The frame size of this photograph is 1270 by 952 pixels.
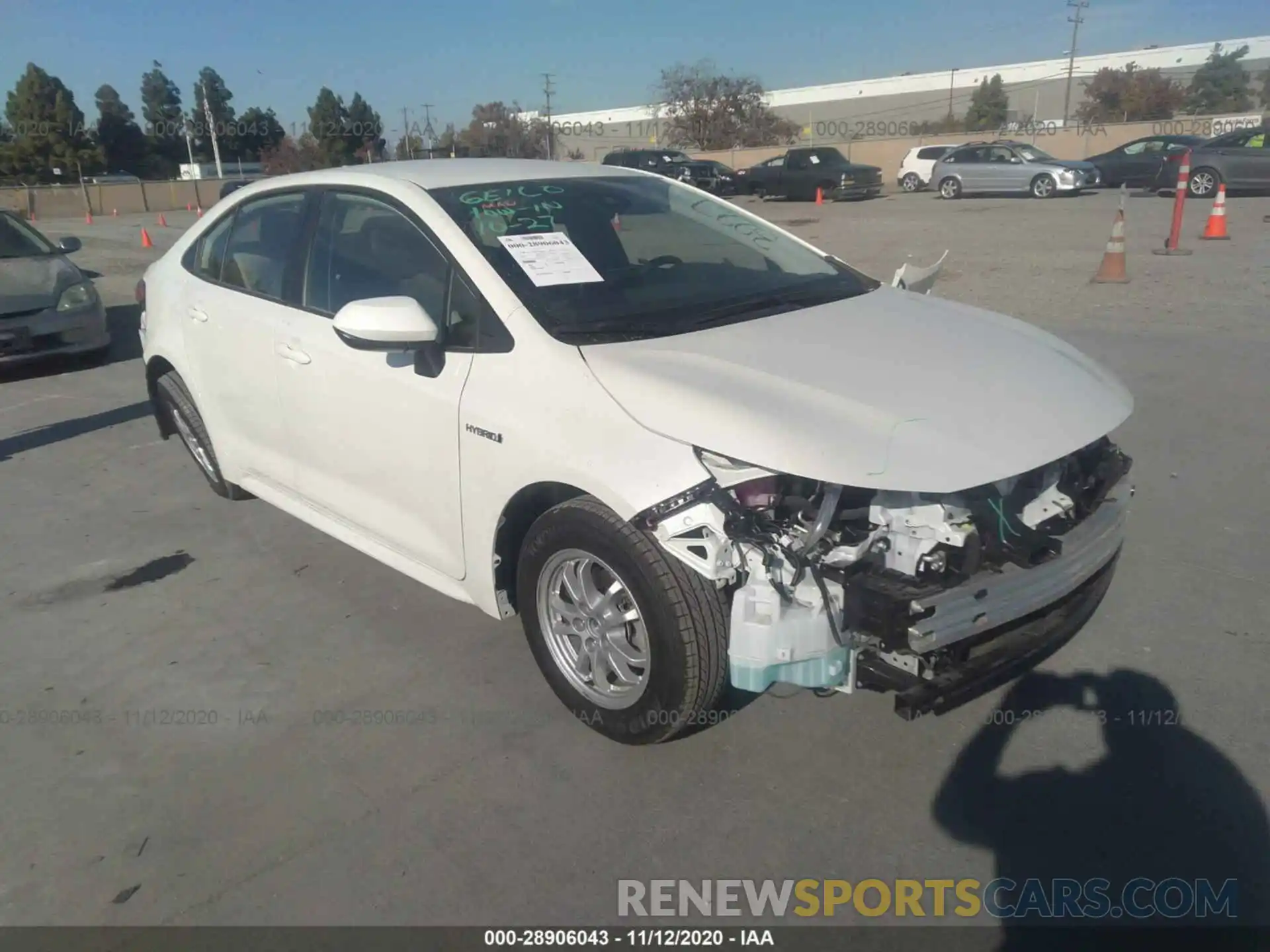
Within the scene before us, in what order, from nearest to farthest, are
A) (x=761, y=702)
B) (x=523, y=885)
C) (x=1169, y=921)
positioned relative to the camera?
1. (x=1169, y=921)
2. (x=523, y=885)
3. (x=761, y=702)

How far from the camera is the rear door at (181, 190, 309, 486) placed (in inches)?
161

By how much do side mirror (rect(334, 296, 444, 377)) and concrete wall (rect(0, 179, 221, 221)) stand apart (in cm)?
4084

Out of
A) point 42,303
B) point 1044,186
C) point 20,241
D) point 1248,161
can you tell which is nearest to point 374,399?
point 42,303

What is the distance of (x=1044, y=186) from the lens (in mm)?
24688

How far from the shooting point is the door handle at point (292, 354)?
379 centimetres

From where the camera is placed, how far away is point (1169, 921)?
7.75 ft

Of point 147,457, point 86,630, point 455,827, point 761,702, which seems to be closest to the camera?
point 455,827

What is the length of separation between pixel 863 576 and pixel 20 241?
377 inches

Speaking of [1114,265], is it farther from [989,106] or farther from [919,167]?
[989,106]

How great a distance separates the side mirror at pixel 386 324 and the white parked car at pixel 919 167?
1222 inches

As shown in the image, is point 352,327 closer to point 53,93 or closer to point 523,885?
point 523,885

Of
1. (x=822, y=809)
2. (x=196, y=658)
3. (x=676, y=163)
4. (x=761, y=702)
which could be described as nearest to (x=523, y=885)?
(x=822, y=809)

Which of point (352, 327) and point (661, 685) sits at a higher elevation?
point (352, 327)

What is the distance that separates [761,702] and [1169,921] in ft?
4.30
